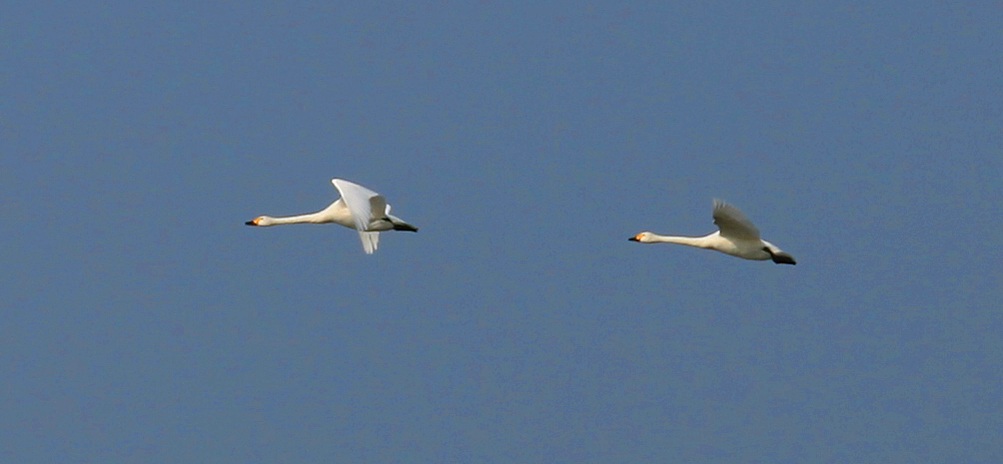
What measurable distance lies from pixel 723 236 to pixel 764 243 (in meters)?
0.83

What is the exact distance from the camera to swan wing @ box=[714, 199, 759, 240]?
4609 cm

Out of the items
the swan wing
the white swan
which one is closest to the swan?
the swan wing

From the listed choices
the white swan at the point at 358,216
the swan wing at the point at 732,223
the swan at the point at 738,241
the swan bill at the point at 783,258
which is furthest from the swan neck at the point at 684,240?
the white swan at the point at 358,216

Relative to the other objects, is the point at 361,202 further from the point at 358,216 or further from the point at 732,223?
the point at 732,223

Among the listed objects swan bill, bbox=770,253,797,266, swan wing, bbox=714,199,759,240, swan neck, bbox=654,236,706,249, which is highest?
swan neck, bbox=654,236,706,249

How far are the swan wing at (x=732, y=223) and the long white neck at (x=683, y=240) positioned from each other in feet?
3.88

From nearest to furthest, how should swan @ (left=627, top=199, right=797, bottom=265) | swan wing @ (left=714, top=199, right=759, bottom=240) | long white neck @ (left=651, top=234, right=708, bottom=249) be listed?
swan wing @ (left=714, top=199, right=759, bottom=240) < swan @ (left=627, top=199, right=797, bottom=265) < long white neck @ (left=651, top=234, right=708, bottom=249)

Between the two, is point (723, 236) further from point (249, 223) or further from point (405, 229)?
point (249, 223)

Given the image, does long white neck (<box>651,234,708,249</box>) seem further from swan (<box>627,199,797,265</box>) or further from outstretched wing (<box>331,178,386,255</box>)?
outstretched wing (<box>331,178,386,255</box>)

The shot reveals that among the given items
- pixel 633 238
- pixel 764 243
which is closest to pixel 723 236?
pixel 764 243

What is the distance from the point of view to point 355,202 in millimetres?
47062

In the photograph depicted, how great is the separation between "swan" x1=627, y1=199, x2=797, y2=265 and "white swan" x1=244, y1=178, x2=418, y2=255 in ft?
20.9

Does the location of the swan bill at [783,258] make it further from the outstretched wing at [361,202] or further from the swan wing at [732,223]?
the outstretched wing at [361,202]

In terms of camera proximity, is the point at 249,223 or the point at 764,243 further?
the point at 249,223
